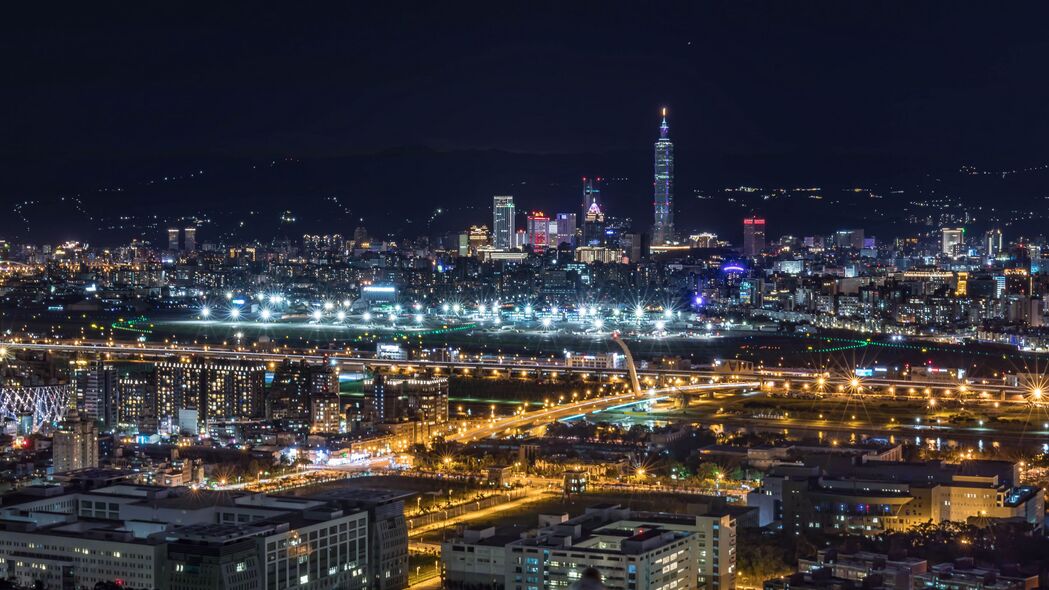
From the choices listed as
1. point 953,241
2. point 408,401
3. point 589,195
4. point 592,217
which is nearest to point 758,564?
point 408,401

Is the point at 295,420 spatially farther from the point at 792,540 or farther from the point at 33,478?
the point at 792,540

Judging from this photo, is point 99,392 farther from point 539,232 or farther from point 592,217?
point 592,217

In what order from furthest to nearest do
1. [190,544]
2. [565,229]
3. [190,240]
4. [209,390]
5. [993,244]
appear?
[190,240]
[565,229]
[993,244]
[209,390]
[190,544]

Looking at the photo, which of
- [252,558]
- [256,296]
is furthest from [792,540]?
[256,296]

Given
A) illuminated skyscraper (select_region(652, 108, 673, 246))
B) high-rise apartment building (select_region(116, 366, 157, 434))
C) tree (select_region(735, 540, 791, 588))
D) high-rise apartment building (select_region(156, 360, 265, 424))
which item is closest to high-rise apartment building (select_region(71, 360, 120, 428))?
high-rise apartment building (select_region(116, 366, 157, 434))

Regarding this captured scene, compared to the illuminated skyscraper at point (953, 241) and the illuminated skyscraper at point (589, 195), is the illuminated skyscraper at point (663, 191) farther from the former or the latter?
the illuminated skyscraper at point (953, 241)

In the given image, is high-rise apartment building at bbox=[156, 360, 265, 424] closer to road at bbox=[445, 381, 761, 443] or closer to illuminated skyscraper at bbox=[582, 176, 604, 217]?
road at bbox=[445, 381, 761, 443]

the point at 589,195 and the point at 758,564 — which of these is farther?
the point at 589,195

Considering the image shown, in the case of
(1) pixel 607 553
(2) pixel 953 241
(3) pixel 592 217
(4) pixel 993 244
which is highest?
(3) pixel 592 217
